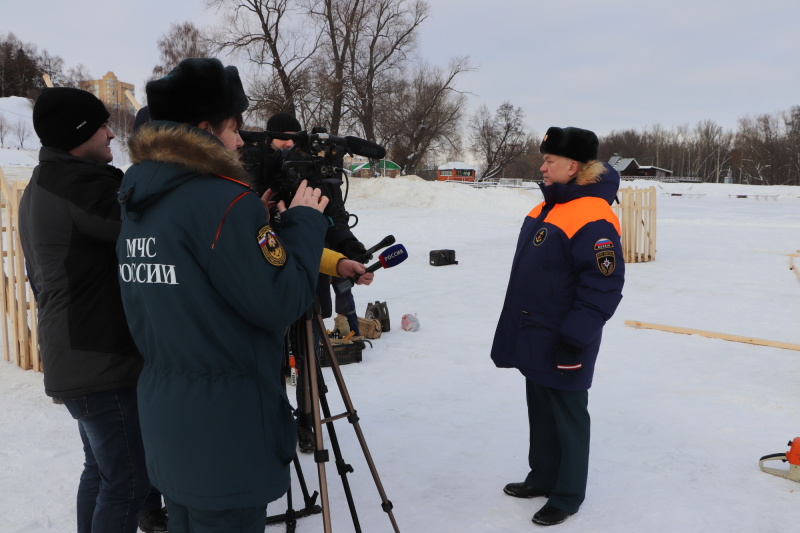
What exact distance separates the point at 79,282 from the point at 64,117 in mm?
630

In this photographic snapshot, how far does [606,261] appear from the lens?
268cm

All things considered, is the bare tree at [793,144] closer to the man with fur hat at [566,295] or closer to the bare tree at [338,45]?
the bare tree at [338,45]

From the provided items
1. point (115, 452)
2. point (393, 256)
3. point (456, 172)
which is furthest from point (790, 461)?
point (456, 172)

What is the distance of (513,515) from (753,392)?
8.98 ft

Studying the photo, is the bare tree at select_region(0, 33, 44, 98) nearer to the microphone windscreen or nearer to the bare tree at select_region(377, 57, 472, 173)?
the bare tree at select_region(377, 57, 472, 173)

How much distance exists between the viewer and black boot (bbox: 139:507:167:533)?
2.81 m

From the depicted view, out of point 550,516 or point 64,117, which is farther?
point 550,516

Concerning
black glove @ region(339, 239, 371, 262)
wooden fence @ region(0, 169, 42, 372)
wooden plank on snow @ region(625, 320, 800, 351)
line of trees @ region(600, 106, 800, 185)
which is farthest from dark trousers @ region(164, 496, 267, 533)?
line of trees @ region(600, 106, 800, 185)

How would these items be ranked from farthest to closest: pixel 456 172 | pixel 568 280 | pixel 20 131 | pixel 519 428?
Result: pixel 456 172 → pixel 20 131 → pixel 519 428 → pixel 568 280

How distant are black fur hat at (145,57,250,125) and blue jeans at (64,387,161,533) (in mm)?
1075

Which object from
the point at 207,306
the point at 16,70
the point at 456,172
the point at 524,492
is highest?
the point at 16,70

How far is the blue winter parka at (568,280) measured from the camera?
2688 mm

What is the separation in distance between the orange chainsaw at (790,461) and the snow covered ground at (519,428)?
53 mm

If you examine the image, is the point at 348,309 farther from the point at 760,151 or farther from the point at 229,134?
the point at 760,151
